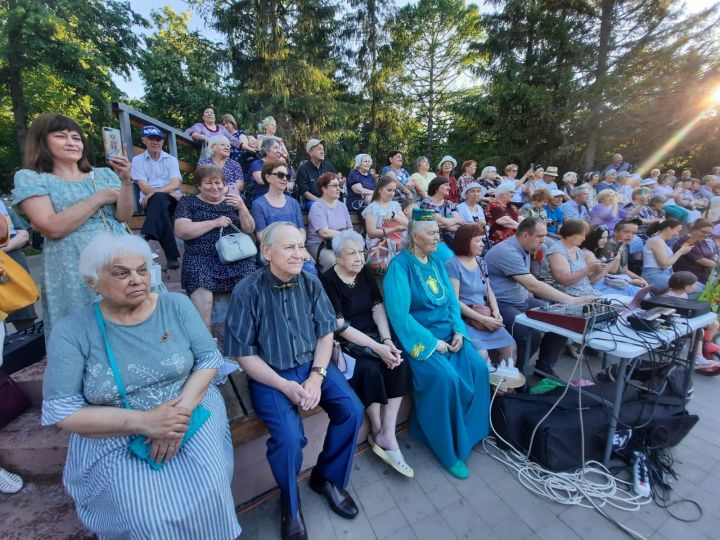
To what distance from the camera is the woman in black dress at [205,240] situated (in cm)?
258

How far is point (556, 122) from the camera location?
1248 cm

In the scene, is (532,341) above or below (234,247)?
below

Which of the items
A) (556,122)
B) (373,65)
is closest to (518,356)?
(556,122)

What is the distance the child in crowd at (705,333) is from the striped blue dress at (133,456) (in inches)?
180


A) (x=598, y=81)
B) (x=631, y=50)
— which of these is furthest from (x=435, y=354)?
(x=631, y=50)

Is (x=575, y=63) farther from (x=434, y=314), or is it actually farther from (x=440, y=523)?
(x=440, y=523)

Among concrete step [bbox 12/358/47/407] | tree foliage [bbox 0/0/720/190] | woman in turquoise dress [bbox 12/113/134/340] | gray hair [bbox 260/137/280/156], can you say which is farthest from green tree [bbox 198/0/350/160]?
concrete step [bbox 12/358/47/407]

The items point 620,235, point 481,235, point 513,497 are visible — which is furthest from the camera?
point 620,235

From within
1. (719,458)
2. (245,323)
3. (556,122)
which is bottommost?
(719,458)

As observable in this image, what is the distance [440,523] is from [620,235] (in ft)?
13.6

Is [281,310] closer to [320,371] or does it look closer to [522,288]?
[320,371]

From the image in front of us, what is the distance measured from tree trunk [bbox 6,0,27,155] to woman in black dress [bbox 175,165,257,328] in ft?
38.9

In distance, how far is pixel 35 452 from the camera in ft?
6.00

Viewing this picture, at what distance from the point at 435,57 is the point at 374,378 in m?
19.2
